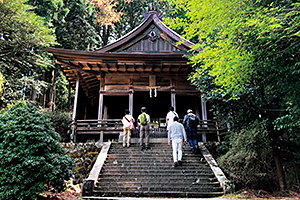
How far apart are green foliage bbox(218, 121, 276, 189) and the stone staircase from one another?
77 centimetres

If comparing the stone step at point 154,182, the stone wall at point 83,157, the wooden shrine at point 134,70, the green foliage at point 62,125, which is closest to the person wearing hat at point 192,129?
the stone step at point 154,182

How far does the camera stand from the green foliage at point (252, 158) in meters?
6.20

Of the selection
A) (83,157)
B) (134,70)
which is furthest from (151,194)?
(134,70)

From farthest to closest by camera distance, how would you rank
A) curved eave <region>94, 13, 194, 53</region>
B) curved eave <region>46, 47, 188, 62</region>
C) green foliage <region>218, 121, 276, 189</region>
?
curved eave <region>94, 13, 194, 53</region>, curved eave <region>46, 47, 188, 62</region>, green foliage <region>218, 121, 276, 189</region>

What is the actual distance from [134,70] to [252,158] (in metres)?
8.10

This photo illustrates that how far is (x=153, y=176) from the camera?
6.79m

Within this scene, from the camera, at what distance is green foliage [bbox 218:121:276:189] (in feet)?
20.3

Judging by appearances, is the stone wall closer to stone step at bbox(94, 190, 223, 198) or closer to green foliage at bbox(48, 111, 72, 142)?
green foliage at bbox(48, 111, 72, 142)

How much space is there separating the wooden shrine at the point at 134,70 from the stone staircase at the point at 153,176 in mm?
3452

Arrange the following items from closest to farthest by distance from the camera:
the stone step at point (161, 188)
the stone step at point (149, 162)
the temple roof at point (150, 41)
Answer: the stone step at point (161, 188), the stone step at point (149, 162), the temple roof at point (150, 41)

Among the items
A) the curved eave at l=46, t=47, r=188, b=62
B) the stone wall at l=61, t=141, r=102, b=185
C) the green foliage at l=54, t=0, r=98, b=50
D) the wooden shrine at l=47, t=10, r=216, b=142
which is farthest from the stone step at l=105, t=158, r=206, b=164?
the green foliage at l=54, t=0, r=98, b=50

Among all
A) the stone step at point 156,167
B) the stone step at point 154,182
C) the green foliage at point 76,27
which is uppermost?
the green foliage at point 76,27

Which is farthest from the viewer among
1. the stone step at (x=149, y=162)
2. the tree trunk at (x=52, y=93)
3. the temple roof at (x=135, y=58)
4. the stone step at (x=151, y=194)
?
the tree trunk at (x=52, y=93)

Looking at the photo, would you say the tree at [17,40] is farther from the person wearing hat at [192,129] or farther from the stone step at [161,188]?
the person wearing hat at [192,129]
